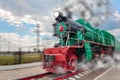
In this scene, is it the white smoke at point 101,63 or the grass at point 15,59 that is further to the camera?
the grass at point 15,59

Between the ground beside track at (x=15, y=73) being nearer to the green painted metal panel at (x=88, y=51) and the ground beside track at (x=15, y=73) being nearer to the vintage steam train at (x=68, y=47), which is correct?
the vintage steam train at (x=68, y=47)

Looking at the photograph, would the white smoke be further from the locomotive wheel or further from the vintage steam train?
the locomotive wheel

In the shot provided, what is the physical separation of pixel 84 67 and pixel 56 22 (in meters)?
4.63

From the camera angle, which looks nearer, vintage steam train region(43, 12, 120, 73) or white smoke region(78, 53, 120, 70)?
vintage steam train region(43, 12, 120, 73)

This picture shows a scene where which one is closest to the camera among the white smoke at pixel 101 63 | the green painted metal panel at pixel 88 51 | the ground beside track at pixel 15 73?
the ground beside track at pixel 15 73

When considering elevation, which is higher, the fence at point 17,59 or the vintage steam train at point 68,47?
the vintage steam train at point 68,47

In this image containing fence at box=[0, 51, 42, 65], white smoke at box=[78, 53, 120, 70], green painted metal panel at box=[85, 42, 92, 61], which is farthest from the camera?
fence at box=[0, 51, 42, 65]

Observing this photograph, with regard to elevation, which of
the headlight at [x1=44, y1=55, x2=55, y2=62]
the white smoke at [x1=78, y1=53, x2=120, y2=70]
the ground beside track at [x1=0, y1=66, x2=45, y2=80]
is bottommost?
the ground beside track at [x1=0, y1=66, x2=45, y2=80]

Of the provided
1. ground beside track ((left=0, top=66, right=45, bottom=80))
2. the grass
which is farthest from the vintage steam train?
the grass

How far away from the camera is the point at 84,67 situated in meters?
17.2

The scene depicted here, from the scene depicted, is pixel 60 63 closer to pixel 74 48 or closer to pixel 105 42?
pixel 74 48

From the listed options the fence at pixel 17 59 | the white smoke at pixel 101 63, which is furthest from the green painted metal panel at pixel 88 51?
the fence at pixel 17 59

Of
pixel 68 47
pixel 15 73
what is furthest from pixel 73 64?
pixel 15 73

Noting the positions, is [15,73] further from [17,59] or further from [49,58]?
[17,59]
